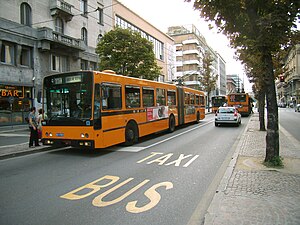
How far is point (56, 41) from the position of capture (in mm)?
23828

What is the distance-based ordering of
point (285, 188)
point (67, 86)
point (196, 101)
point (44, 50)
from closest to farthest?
point (285, 188), point (67, 86), point (196, 101), point (44, 50)

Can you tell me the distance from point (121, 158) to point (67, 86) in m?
3.29

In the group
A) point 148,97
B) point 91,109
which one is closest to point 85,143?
point 91,109

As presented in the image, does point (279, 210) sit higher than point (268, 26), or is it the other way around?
point (268, 26)

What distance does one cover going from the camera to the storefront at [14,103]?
20344 millimetres

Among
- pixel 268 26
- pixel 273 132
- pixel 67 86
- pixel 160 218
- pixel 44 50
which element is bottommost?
pixel 160 218

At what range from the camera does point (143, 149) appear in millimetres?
10242

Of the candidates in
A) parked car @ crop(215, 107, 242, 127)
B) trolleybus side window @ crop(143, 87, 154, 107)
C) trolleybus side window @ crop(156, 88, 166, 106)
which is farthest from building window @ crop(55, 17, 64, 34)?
parked car @ crop(215, 107, 242, 127)

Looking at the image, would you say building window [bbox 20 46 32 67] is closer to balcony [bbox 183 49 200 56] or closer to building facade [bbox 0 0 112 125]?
building facade [bbox 0 0 112 125]

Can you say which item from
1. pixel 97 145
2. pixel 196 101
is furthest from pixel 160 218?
pixel 196 101

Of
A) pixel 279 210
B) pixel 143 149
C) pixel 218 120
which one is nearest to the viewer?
pixel 279 210

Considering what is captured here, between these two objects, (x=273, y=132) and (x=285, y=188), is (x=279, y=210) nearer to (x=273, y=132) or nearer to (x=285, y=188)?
(x=285, y=188)

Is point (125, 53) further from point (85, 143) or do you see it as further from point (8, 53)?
point (85, 143)

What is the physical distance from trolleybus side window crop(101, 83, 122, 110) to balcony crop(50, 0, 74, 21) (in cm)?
1887
